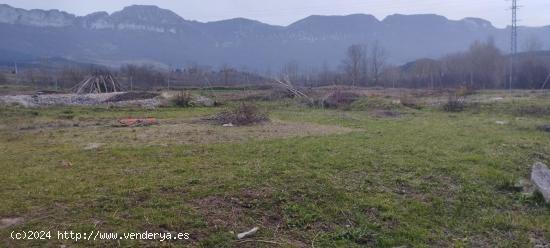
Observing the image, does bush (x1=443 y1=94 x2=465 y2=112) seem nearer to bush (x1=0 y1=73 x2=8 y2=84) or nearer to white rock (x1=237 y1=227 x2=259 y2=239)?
white rock (x1=237 y1=227 x2=259 y2=239)

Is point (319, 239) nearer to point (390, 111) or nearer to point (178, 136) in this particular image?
point (178, 136)

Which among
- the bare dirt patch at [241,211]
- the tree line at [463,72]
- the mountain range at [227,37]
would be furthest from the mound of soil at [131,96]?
the mountain range at [227,37]

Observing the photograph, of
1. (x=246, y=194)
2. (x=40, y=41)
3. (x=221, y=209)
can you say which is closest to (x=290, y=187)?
(x=246, y=194)

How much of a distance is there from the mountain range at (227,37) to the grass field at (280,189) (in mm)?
111570

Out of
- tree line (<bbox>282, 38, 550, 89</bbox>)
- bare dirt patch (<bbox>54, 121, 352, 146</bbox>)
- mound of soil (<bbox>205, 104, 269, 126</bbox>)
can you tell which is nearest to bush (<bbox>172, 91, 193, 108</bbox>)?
mound of soil (<bbox>205, 104, 269, 126</bbox>)

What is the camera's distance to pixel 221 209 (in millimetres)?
5043

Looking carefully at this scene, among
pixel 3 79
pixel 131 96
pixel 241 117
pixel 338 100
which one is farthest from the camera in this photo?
pixel 3 79

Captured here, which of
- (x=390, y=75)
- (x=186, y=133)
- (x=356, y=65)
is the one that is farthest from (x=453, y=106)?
(x=356, y=65)

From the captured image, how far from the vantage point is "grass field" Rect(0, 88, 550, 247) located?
4652mm

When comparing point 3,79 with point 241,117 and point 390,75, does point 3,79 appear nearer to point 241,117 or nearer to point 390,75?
point 241,117

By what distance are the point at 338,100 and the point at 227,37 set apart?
14545 cm

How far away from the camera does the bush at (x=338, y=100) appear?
21.9m

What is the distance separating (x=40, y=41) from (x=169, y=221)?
13806 centimetres

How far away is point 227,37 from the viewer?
163125 mm
